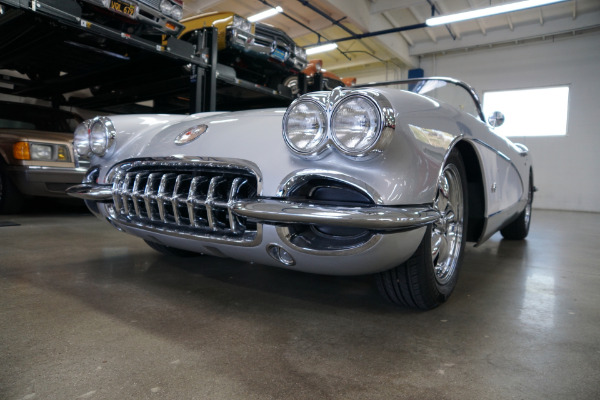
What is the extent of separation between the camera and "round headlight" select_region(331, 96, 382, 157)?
48.2 inches

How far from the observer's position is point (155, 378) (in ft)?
3.35

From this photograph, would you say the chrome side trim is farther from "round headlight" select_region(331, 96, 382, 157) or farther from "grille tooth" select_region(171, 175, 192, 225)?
"grille tooth" select_region(171, 175, 192, 225)

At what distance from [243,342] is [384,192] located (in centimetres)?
65

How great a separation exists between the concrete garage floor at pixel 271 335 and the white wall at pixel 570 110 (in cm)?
895

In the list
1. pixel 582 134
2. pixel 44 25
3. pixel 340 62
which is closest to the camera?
pixel 44 25

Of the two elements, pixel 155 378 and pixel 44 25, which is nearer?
pixel 155 378

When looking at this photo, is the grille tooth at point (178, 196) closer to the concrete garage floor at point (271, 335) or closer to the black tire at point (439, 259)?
the concrete garage floor at point (271, 335)

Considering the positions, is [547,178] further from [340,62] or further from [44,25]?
[44,25]

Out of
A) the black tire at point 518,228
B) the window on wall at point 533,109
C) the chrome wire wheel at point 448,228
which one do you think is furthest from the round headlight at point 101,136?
the window on wall at point 533,109

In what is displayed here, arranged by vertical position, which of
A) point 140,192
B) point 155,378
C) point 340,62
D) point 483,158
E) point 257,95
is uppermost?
point 340,62

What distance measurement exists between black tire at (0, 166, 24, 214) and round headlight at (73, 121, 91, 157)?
2.55 metres

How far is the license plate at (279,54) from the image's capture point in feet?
15.8

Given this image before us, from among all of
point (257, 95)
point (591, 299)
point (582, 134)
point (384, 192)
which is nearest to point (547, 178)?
point (582, 134)

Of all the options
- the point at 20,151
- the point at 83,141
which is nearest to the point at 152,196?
the point at 83,141
